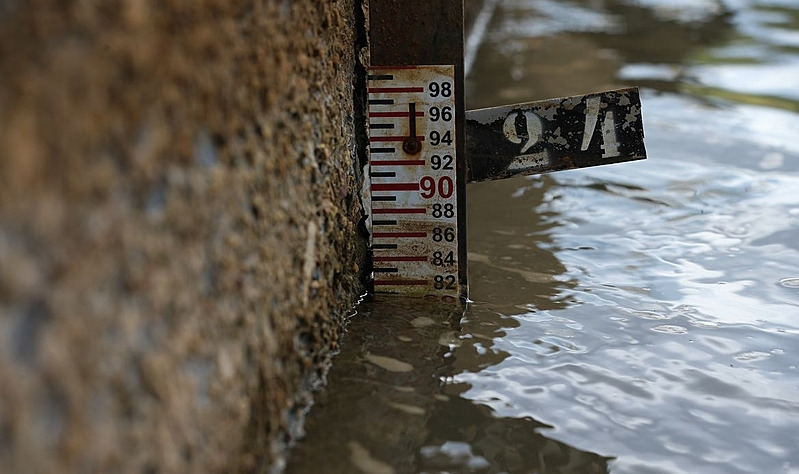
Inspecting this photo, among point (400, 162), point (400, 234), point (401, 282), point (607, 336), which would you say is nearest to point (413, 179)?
point (400, 162)

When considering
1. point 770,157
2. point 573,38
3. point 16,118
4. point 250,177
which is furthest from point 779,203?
point 573,38

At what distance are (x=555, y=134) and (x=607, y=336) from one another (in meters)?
0.61

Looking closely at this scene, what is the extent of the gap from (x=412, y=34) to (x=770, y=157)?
2.57 m

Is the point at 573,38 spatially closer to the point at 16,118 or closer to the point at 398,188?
the point at 398,188

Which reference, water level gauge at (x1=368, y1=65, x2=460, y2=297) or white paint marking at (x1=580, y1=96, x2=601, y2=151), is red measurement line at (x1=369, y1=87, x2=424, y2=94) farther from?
white paint marking at (x1=580, y1=96, x2=601, y2=151)

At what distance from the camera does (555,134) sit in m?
2.59

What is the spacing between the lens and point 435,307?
258 cm

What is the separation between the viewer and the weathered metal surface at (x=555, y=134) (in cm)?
257

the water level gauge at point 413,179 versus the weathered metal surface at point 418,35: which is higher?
the weathered metal surface at point 418,35

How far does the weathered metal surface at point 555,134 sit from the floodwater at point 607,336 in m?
0.44

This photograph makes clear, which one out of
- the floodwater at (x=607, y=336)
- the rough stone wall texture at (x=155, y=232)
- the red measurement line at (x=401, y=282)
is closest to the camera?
the rough stone wall texture at (x=155, y=232)

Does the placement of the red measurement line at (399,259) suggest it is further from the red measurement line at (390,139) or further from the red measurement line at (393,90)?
the red measurement line at (393,90)

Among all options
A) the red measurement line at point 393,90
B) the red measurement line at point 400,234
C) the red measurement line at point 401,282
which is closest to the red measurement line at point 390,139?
the red measurement line at point 393,90

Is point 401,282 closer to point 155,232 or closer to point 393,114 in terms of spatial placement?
point 393,114
